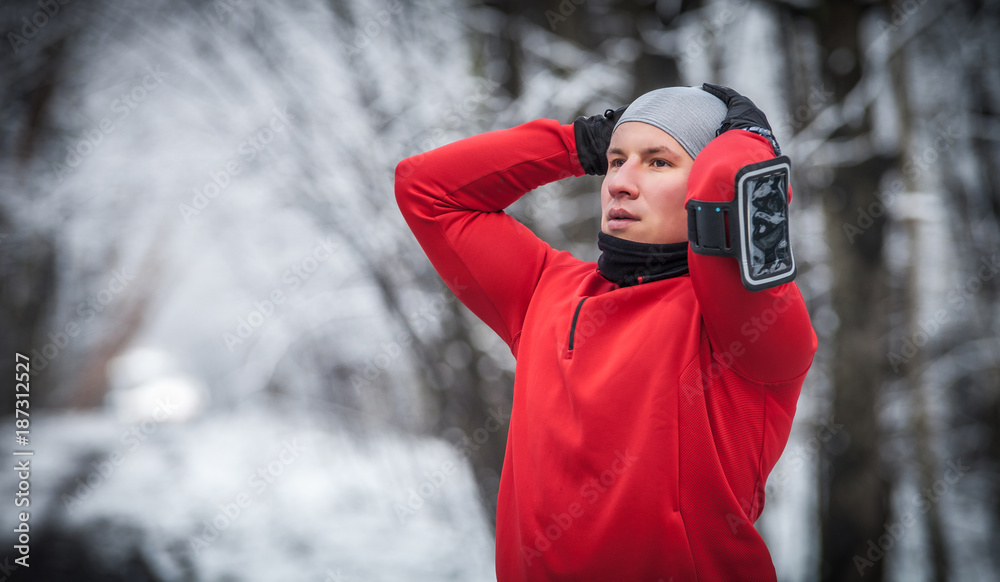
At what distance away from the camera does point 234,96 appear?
307 cm

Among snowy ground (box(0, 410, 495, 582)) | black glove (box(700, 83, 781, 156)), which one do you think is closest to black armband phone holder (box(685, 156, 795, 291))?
black glove (box(700, 83, 781, 156))

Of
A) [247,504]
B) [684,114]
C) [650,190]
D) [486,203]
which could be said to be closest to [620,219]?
[650,190]

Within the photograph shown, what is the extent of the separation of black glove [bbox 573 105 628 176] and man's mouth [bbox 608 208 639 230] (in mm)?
161

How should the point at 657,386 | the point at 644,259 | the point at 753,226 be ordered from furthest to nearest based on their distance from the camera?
1. the point at 644,259
2. the point at 657,386
3. the point at 753,226

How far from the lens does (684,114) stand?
112 cm

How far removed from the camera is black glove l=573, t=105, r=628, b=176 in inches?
49.3

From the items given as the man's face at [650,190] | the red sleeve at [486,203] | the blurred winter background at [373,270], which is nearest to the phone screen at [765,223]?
the man's face at [650,190]

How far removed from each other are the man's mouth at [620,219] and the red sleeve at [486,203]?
24 centimetres

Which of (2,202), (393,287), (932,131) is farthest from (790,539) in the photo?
(2,202)

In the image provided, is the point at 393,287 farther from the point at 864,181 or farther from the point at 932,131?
the point at 932,131

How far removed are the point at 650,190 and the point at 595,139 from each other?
0.23 meters

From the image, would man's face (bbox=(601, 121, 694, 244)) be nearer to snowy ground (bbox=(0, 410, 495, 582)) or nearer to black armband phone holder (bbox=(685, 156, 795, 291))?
black armband phone holder (bbox=(685, 156, 795, 291))

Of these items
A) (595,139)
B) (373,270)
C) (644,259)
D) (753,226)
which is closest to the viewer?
(753,226)

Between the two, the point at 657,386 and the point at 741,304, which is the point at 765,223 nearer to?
the point at 741,304
